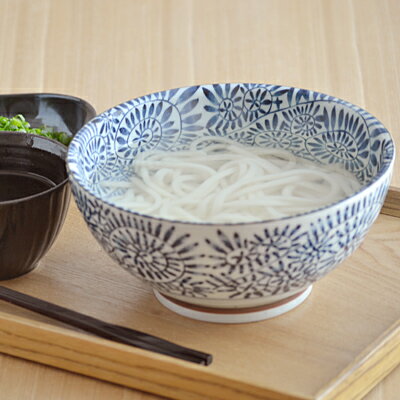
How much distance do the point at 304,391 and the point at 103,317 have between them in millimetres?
307

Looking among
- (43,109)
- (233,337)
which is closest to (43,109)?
(43,109)

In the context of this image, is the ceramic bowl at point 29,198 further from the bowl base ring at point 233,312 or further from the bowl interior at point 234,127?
the bowl base ring at point 233,312

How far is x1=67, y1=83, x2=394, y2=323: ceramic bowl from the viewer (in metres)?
0.97

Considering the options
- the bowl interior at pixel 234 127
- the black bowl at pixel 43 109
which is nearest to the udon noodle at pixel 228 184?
the bowl interior at pixel 234 127

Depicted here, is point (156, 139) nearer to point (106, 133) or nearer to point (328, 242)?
point (106, 133)

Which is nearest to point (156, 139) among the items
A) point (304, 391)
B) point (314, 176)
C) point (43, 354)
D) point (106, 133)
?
point (106, 133)

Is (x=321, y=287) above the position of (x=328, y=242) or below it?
below

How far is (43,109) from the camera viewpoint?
1.72 m

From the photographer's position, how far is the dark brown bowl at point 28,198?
1.18 meters

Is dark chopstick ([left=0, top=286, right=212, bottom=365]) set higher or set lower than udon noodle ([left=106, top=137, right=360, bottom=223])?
lower

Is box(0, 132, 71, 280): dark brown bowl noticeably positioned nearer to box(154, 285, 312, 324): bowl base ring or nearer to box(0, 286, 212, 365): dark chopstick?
box(0, 286, 212, 365): dark chopstick

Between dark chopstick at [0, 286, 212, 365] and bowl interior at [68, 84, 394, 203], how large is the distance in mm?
168

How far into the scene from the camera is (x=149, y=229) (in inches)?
38.4

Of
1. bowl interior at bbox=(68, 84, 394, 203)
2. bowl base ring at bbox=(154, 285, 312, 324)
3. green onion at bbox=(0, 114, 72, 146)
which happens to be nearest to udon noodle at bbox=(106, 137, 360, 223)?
bowl interior at bbox=(68, 84, 394, 203)
